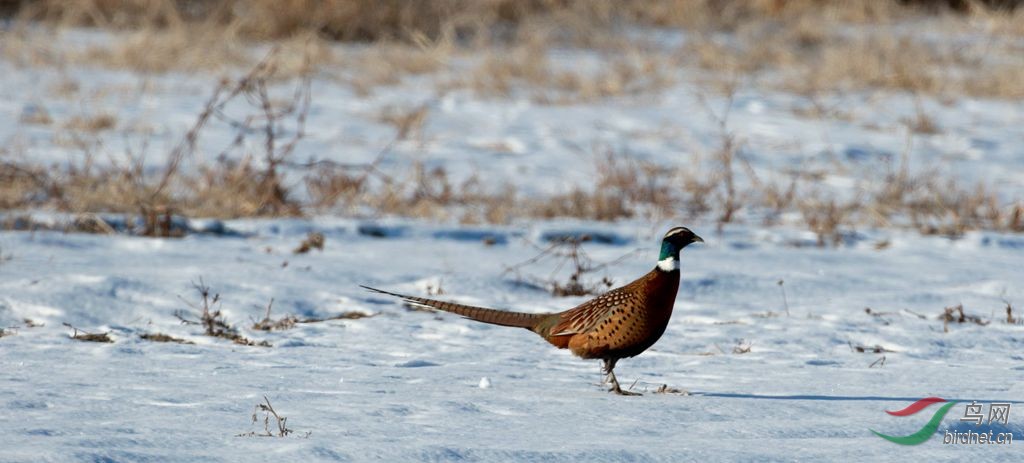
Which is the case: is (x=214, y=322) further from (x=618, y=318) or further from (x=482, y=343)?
(x=618, y=318)

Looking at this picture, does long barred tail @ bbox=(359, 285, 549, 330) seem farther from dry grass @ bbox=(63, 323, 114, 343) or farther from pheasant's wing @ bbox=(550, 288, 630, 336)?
dry grass @ bbox=(63, 323, 114, 343)

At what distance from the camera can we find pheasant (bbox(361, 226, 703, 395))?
4.22m

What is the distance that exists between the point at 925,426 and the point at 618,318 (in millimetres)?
994

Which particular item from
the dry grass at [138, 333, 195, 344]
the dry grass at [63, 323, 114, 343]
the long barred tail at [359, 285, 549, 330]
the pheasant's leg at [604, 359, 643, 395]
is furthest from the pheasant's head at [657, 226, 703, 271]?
the dry grass at [63, 323, 114, 343]

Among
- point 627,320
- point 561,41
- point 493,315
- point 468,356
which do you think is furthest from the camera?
Answer: point 561,41

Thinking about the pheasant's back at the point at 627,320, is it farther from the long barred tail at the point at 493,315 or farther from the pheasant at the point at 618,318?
the long barred tail at the point at 493,315

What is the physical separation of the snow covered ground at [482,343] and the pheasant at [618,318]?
16 cm

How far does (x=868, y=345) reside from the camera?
17.3 ft

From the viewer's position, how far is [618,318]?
4234 mm

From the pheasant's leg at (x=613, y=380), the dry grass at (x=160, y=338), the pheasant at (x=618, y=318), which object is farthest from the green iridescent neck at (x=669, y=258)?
the dry grass at (x=160, y=338)

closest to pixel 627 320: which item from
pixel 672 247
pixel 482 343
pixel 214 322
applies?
pixel 672 247

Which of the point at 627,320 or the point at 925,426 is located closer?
the point at 925,426

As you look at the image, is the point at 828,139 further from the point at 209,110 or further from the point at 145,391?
the point at 145,391

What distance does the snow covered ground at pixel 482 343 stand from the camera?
3645 mm
